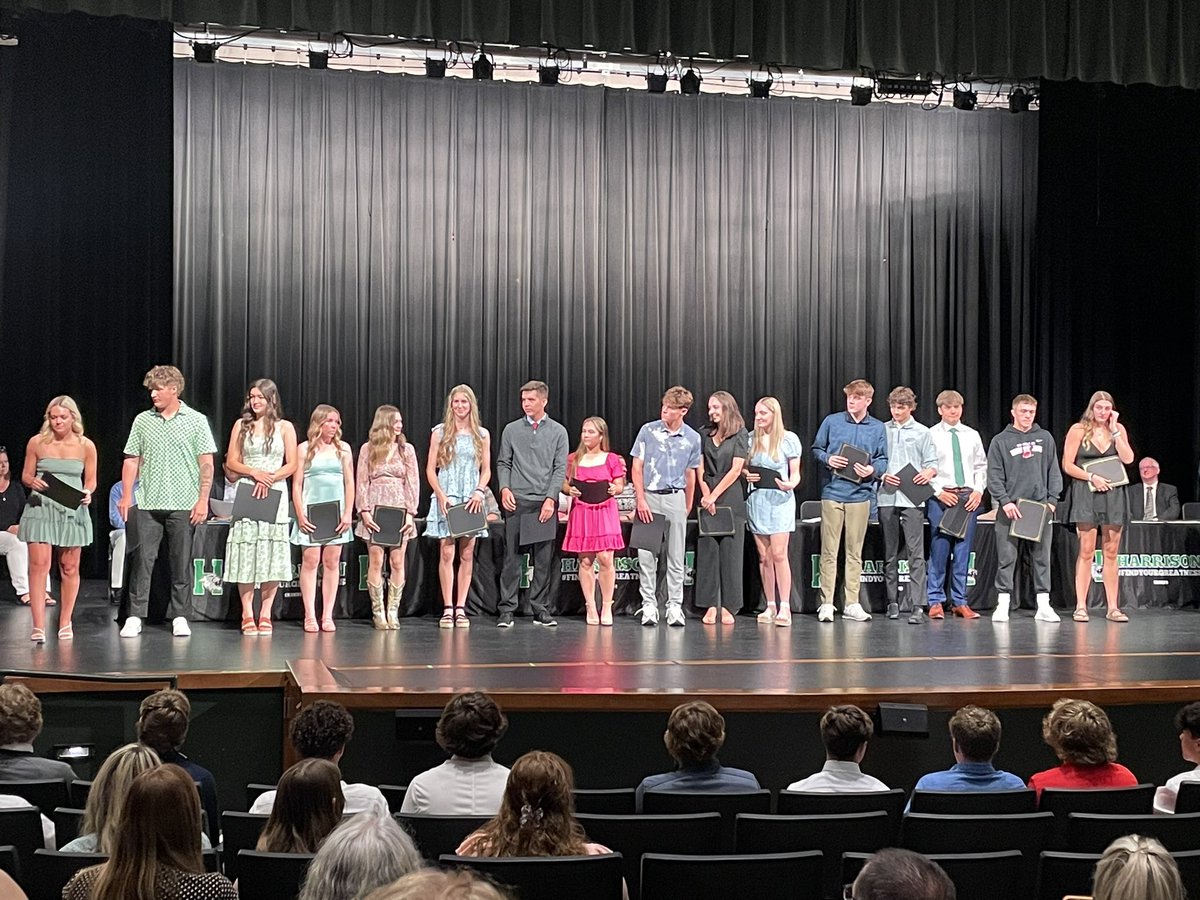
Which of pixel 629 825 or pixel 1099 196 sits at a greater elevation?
pixel 1099 196

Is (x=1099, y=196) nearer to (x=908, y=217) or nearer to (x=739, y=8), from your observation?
(x=908, y=217)

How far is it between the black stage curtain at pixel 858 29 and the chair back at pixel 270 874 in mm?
5149

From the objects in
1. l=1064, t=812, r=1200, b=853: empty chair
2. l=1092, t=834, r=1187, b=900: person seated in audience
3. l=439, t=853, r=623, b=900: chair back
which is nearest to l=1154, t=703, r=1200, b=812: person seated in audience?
l=1064, t=812, r=1200, b=853: empty chair

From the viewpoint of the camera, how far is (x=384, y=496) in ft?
29.6

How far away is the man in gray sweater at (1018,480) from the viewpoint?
387 inches

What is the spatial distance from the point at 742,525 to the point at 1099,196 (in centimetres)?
527

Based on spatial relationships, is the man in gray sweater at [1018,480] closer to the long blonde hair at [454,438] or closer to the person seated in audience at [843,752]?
the long blonde hair at [454,438]

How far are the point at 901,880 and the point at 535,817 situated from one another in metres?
1.21

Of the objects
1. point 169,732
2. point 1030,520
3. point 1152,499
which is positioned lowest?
point 169,732

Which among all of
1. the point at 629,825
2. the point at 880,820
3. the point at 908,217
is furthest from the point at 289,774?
the point at 908,217

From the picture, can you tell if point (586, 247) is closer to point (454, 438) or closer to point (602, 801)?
point (454, 438)

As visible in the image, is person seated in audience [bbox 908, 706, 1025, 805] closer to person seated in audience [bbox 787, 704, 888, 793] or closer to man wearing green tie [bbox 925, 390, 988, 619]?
person seated in audience [bbox 787, 704, 888, 793]

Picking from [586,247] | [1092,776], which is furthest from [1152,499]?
[1092,776]

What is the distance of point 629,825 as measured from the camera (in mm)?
3705
